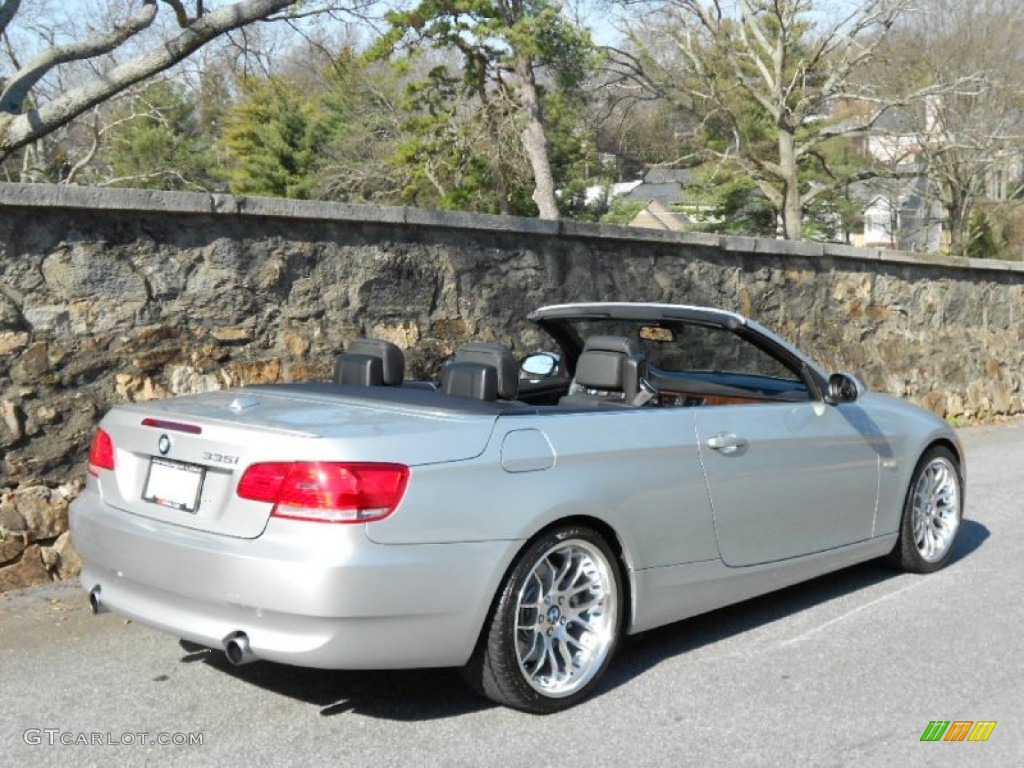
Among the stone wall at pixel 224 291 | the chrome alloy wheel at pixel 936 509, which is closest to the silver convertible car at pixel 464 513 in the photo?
the chrome alloy wheel at pixel 936 509

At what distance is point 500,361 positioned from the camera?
4.70 meters

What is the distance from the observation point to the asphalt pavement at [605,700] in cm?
376

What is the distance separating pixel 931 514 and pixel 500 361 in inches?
113

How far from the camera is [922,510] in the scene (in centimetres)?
614

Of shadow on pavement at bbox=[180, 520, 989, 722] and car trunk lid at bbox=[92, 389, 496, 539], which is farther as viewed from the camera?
shadow on pavement at bbox=[180, 520, 989, 722]

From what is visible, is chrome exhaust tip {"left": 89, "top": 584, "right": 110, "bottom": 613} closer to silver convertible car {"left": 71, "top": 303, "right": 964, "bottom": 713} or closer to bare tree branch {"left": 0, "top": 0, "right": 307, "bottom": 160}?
silver convertible car {"left": 71, "top": 303, "right": 964, "bottom": 713}

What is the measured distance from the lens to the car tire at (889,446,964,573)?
6012mm

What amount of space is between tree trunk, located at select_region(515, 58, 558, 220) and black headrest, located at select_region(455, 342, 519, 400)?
1840cm

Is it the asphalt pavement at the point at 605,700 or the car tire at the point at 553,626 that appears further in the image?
the car tire at the point at 553,626

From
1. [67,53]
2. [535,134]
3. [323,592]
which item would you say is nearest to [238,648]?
[323,592]

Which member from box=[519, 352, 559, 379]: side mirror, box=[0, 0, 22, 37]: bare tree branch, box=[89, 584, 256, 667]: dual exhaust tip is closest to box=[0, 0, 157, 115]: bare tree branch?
box=[0, 0, 22, 37]: bare tree branch

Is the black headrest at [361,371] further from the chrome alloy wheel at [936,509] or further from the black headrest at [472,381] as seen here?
the chrome alloy wheel at [936,509]

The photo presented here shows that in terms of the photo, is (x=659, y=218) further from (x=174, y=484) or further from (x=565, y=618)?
(x=174, y=484)

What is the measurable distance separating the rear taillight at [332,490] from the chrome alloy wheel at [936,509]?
3409mm
